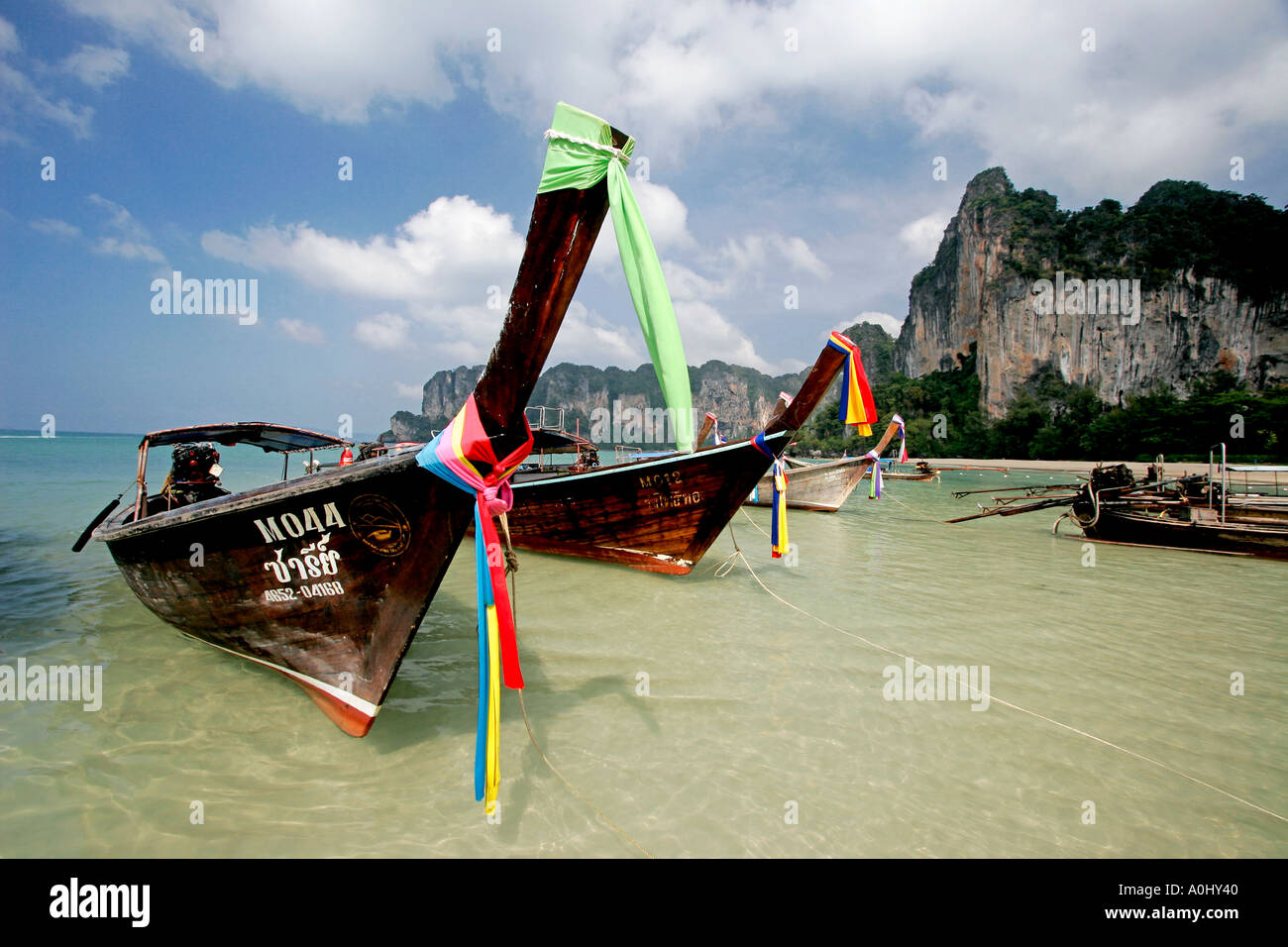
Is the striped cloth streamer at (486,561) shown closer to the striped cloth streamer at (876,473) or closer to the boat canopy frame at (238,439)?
the boat canopy frame at (238,439)

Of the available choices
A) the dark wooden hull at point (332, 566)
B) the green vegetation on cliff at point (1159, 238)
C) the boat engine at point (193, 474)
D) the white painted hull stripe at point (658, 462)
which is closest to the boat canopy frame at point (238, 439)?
the boat engine at point (193, 474)

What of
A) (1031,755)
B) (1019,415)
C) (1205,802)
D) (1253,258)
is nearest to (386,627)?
(1031,755)

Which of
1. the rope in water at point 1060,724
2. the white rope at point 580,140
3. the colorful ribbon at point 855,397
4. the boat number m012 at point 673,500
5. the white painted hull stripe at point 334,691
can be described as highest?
the white rope at point 580,140

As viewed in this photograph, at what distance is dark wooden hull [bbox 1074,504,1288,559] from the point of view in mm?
10117

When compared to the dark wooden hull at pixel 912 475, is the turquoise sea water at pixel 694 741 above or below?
below

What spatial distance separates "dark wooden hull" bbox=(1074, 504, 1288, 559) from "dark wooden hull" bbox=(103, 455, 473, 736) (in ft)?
46.2

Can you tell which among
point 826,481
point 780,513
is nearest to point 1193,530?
point 826,481

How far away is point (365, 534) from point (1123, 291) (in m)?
81.0

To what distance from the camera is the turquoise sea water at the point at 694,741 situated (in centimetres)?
276

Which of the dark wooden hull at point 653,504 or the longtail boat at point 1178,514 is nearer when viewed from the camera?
the dark wooden hull at point 653,504

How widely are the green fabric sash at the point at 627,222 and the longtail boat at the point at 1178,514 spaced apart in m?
12.0

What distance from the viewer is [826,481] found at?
18359mm

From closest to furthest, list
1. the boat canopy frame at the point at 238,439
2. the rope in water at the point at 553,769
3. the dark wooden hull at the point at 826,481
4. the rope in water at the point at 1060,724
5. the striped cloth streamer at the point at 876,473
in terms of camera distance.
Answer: the rope in water at the point at 553,769, the rope in water at the point at 1060,724, the boat canopy frame at the point at 238,439, the striped cloth streamer at the point at 876,473, the dark wooden hull at the point at 826,481
